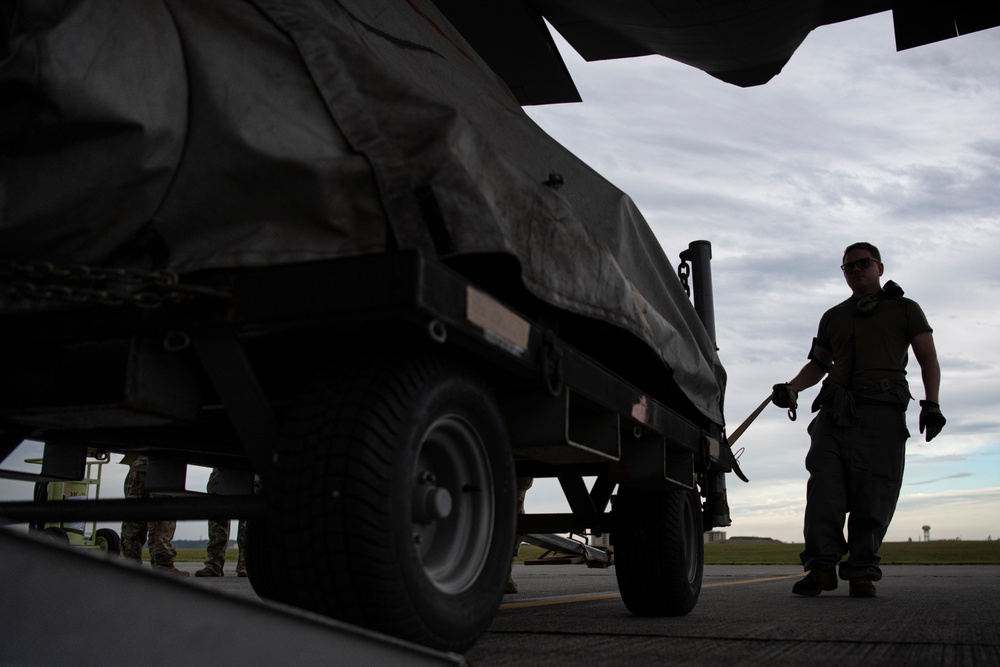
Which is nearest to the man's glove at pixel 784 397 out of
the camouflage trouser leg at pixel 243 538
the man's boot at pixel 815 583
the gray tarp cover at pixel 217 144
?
the man's boot at pixel 815 583

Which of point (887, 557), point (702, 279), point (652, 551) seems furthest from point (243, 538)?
point (887, 557)

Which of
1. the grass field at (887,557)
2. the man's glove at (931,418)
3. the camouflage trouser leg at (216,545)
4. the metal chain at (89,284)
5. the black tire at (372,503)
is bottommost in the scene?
the grass field at (887,557)

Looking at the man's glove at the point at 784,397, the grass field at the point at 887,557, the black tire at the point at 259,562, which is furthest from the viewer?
the grass field at the point at 887,557

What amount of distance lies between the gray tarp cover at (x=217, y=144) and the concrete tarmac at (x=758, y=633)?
87cm

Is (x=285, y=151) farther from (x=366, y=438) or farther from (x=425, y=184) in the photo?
(x=366, y=438)

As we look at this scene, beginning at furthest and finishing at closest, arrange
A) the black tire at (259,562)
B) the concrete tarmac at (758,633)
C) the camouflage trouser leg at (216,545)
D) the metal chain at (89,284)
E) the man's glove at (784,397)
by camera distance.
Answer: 1. the camouflage trouser leg at (216,545)
2. the man's glove at (784,397)
3. the black tire at (259,562)
4. the concrete tarmac at (758,633)
5. the metal chain at (89,284)

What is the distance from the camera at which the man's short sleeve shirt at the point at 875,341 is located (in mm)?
6238

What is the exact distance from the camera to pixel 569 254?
295 cm

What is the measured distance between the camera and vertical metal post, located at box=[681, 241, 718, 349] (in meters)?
6.22

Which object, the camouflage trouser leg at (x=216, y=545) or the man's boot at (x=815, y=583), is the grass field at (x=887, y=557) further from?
the man's boot at (x=815, y=583)

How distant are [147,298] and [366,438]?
1.96 ft

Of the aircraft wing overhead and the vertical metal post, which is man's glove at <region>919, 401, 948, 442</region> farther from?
the aircraft wing overhead

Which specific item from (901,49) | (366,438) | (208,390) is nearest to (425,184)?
(366,438)

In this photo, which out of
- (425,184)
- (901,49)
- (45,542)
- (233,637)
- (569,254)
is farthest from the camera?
(901,49)
